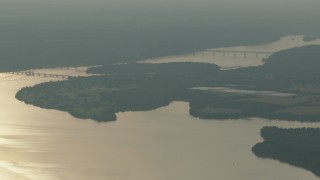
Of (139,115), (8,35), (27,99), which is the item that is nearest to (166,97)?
(139,115)

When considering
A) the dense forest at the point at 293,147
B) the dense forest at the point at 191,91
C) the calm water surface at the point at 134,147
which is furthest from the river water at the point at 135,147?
the dense forest at the point at 191,91

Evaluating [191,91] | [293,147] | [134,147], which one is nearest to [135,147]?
[134,147]

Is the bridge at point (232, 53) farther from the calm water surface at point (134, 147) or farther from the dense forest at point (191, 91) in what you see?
the calm water surface at point (134, 147)

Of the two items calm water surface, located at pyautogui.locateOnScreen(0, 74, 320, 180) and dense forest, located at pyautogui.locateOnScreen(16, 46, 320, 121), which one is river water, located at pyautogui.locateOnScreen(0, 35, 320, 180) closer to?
calm water surface, located at pyautogui.locateOnScreen(0, 74, 320, 180)

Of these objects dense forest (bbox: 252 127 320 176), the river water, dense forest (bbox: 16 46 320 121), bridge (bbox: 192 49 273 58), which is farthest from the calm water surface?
bridge (bbox: 192 49 273 58)

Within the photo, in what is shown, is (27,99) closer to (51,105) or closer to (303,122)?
(51,105)

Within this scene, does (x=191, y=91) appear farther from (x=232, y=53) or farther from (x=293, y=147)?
(x=232, y=53)

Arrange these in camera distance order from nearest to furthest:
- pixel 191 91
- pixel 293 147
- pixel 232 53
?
pixel 293 147
pixel 191 91
pixel 232 53
